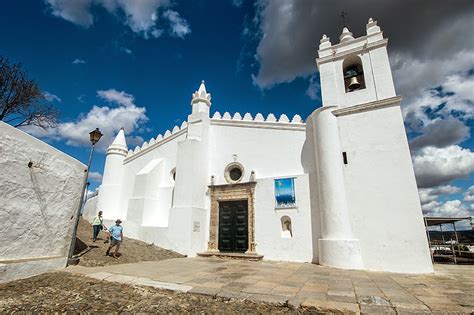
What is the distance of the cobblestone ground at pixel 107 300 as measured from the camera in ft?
12.2

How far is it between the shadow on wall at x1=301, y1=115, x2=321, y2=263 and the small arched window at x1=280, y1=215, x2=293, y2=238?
1064 millimetres

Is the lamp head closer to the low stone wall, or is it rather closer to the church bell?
the low stone wall

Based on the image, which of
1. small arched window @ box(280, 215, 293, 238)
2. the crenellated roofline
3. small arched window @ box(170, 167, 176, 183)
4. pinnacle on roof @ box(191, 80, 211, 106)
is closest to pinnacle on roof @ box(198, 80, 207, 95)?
pinnacle on roof @ box(191, 80, 211, 106)

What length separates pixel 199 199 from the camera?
12164 mm

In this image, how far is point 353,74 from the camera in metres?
11.0

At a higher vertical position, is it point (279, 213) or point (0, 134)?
point (0, 134)

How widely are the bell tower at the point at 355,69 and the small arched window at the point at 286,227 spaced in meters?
5.50

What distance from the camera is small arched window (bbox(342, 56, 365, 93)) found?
10562mm

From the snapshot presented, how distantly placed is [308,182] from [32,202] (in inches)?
376

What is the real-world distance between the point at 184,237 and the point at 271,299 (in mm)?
7791

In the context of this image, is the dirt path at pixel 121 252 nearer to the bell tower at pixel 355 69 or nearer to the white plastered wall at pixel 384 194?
the white plastered wall at pixel 384 194

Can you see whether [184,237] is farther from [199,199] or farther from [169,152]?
[169,152]

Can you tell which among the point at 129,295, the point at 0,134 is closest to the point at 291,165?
the point at 129,295

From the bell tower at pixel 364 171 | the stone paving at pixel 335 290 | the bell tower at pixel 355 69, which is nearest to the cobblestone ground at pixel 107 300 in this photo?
the stone paving at pixel 335 290
